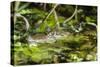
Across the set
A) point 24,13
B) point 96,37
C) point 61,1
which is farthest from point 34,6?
point 96,37

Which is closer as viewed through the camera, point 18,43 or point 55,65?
point 18,43

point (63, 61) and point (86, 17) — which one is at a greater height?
point (86, 17)

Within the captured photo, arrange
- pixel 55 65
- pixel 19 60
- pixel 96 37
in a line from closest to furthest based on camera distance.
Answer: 1. pixel 19 60
2. pixel 55 65
3. pixel 96 37

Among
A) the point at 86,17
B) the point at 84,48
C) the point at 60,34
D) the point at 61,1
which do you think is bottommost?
the point at 84,48

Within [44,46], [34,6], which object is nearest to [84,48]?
[44,46]

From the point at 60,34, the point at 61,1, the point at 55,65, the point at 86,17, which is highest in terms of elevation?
the point at 61,1

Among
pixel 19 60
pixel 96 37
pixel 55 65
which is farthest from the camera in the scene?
pixel 96 37
